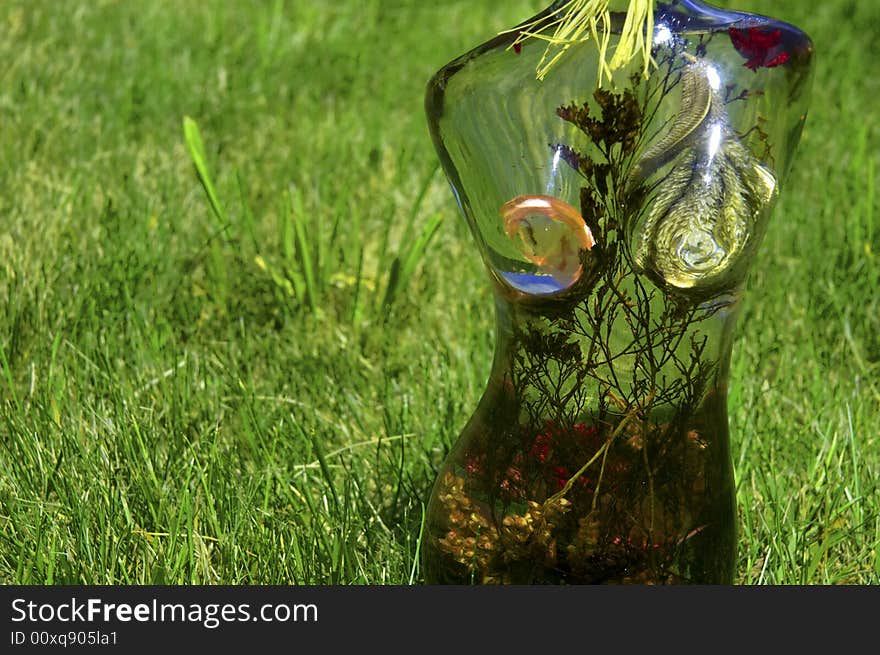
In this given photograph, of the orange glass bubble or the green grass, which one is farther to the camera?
the green grass

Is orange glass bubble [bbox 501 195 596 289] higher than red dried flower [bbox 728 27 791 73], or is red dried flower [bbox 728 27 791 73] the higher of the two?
red dried flower [bbox 728 27 791 73]

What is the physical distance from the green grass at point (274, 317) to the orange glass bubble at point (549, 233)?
456 millimetres

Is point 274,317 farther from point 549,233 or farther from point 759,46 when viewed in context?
point 759,46

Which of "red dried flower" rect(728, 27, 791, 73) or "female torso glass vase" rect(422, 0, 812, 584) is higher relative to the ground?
"red dried flower" rect(728, 27, 791, 73)

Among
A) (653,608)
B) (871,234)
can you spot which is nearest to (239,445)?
(653,608)

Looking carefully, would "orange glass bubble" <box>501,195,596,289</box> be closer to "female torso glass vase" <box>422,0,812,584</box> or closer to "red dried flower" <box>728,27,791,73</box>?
"female torso glass vase" <box>422,0,812,584</box>

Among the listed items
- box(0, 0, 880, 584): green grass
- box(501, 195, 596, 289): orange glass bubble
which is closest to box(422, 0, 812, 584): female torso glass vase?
box(501, 195, 596, 289): orange glass bubble

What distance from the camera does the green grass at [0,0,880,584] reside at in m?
1.57

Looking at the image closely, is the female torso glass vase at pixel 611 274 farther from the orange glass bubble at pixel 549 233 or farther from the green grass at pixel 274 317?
the green grass at pixel 274 317

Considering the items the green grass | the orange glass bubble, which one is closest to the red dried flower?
the orange glass bubble

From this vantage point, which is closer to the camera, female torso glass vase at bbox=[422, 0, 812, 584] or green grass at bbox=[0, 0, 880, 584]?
female torso glass vase at bbox=[422, 0, 812, 584]

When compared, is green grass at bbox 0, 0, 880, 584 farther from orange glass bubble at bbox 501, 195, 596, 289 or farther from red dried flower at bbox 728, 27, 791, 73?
red dried flower at bbox 728, 27, 791, 73

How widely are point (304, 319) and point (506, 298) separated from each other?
1.13 m

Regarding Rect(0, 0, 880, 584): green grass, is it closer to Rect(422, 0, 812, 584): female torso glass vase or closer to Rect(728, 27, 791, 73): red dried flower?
Rect(422, 0, 812, 584): female torso glass vase
